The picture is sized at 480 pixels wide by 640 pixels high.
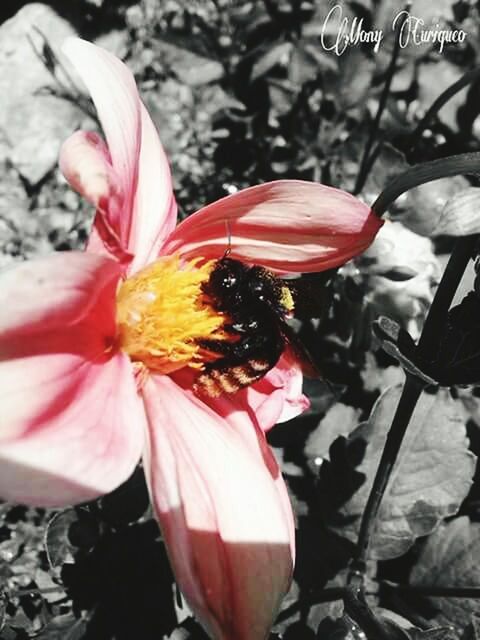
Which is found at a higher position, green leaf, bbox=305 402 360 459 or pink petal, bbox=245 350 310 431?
pink petal, bbox=245 350 310 431

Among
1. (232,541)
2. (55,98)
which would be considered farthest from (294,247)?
(55,98)

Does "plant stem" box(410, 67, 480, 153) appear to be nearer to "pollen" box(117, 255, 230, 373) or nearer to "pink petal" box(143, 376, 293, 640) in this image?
"pollen" box(117, 255, 230, 373)

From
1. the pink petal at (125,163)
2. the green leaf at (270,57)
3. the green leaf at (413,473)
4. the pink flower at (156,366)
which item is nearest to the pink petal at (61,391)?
the pink flower at (156,366)

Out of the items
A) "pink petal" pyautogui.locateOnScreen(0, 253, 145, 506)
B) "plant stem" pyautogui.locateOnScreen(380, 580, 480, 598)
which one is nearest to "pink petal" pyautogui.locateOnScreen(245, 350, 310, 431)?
"pink petal" pyautogui.locateOnScreen(0, 253, 145, 506)

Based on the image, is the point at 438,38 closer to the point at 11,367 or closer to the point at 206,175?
the point at 206,175

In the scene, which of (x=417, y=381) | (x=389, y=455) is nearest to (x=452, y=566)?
(x=389, y=455)

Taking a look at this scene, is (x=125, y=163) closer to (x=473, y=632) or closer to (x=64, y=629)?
(x=473, y=632)
